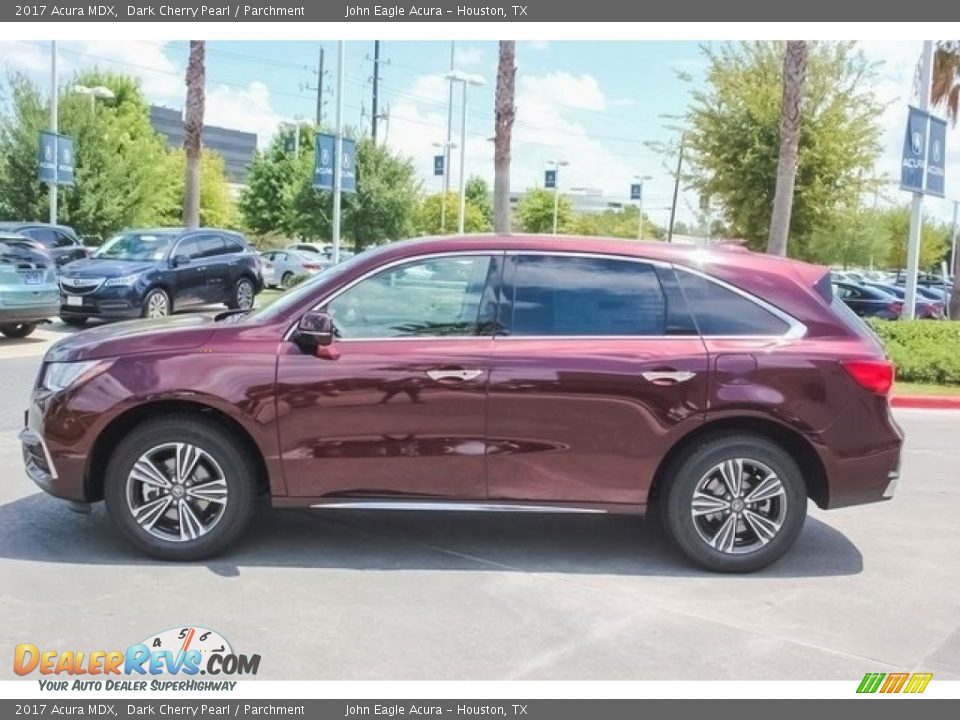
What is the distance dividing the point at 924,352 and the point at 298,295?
1083 cm

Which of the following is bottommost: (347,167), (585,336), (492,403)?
(492,403)

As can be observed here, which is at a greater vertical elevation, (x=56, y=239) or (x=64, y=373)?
(x=56, y=239)

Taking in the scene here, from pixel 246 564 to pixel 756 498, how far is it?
108 inches

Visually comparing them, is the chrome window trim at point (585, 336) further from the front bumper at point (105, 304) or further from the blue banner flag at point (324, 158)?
the blue banner flag at point (324, 158)

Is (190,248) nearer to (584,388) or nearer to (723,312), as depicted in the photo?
(584,388)

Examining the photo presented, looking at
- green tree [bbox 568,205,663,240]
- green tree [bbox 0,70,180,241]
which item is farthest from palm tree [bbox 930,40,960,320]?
green tree [bbox 568,205,663,240]

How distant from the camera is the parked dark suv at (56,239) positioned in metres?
22.1

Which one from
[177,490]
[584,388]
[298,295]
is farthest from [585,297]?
[177,490]

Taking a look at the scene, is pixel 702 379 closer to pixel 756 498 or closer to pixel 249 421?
pixel 756 498

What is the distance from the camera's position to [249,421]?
197 inches

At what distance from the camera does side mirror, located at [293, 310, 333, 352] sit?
4926 mm

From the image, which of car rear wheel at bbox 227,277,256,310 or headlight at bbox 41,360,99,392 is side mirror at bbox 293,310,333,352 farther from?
car rear wheel at bbox 227,277,256,310

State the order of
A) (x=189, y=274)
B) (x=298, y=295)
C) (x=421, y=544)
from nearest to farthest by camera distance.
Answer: (x=298, y=295), (x=421, y=544), (x=189, y=274)

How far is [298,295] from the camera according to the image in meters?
5.25
